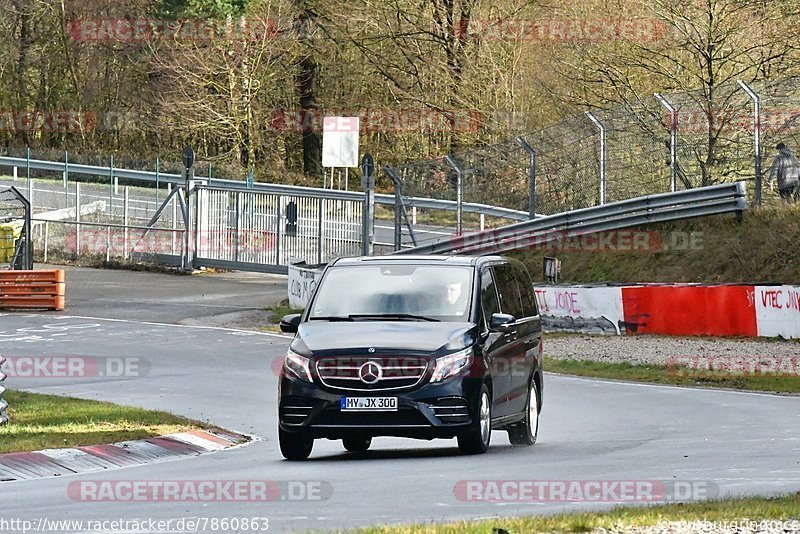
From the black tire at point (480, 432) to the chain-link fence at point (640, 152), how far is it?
53.3ft

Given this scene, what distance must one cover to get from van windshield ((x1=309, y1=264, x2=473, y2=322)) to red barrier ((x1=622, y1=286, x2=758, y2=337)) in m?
12.3

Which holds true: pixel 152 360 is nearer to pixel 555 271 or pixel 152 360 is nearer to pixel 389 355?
pixel 555 271

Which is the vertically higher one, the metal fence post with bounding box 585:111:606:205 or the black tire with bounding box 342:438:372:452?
the metal fence post with bounding box 585:111:606:205

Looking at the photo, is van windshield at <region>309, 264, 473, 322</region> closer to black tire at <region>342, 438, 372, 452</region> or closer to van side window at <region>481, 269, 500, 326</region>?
van side window at <region>481, 269, 500, 326</region>

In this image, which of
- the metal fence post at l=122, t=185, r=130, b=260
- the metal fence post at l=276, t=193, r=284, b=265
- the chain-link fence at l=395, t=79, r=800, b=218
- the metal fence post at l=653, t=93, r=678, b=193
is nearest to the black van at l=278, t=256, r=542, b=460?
the metal fence post at l=653, t=93, r=678, b=193

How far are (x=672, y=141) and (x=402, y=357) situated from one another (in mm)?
17766

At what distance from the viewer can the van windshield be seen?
13.5 m

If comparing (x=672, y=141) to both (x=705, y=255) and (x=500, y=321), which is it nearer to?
(x=705, y=255)

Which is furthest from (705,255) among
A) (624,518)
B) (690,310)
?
(624,518)

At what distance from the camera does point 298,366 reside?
508 inches

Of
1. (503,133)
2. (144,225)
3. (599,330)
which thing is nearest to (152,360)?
(599,330)

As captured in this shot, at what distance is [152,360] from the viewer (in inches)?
961

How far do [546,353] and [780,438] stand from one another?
10.6 m

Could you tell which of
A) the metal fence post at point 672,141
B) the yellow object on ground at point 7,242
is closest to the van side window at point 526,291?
the metal fence post at point 672,141
